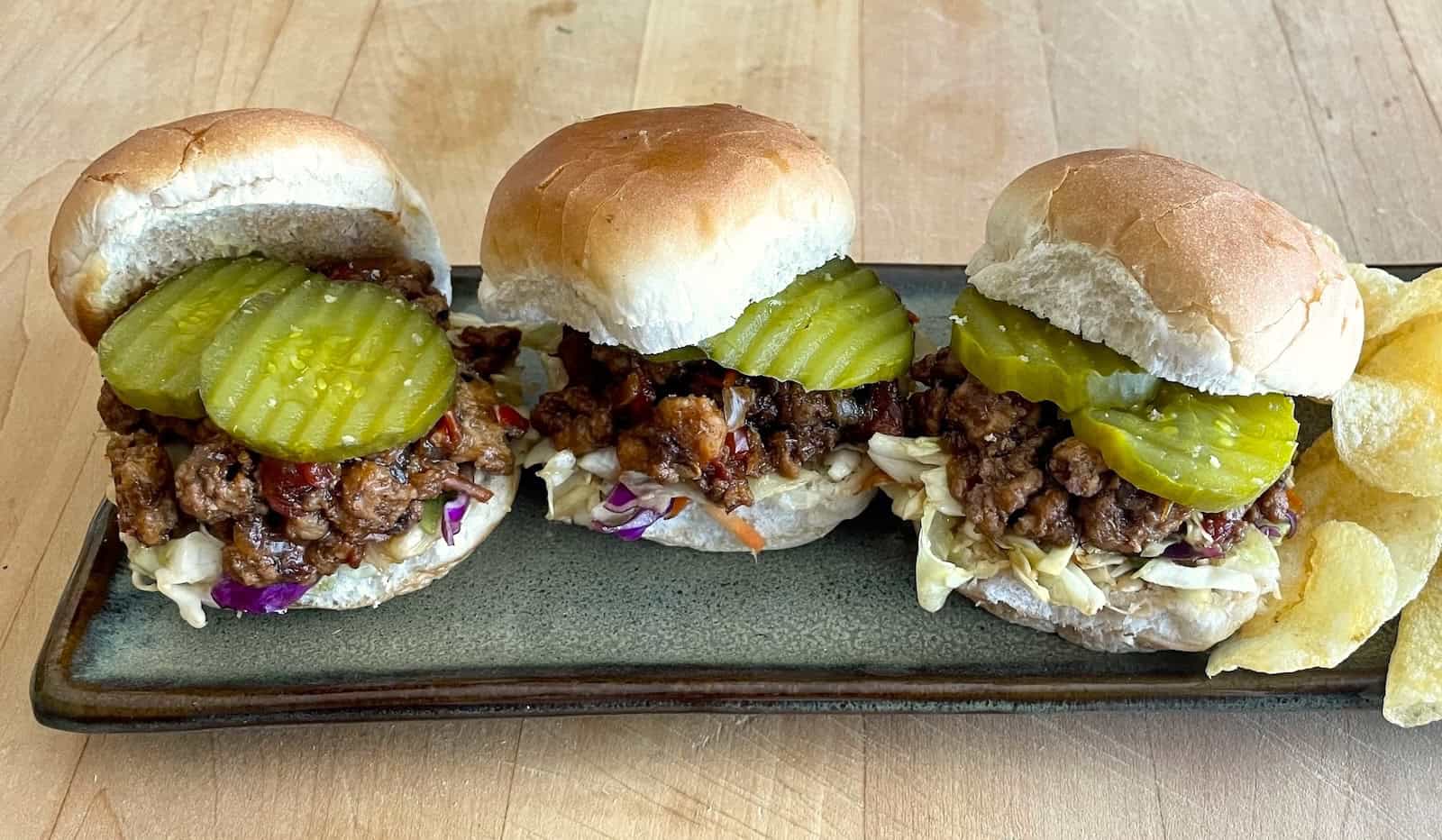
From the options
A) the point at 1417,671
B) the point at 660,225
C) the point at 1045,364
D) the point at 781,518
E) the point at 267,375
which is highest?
the point at 660,225

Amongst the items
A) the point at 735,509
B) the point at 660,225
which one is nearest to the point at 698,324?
the point at 660,225

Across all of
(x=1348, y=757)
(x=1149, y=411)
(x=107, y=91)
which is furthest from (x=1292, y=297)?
(x=107, y=91)

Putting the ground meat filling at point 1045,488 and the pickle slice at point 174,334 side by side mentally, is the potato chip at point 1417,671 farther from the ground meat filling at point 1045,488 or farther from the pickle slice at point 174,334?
the pickle slice at point 174,334

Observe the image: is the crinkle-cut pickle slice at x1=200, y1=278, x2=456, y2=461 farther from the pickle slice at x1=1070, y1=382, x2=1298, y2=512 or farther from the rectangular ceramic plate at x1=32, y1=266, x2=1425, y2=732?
the pickle slice at x1=1070, y1=382, x2=1298, y2=512

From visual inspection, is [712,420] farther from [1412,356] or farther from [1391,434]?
[1412,356]

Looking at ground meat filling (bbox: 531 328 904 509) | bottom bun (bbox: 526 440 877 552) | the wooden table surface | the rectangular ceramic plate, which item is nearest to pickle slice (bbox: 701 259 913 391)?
ground meat filling (bbox: 531 328 904 509)

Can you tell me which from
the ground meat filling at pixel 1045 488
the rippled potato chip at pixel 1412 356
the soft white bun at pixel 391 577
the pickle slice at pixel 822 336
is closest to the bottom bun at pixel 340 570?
the soft white bun at pixel 391 577

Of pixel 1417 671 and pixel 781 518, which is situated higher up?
pixel 781 518
